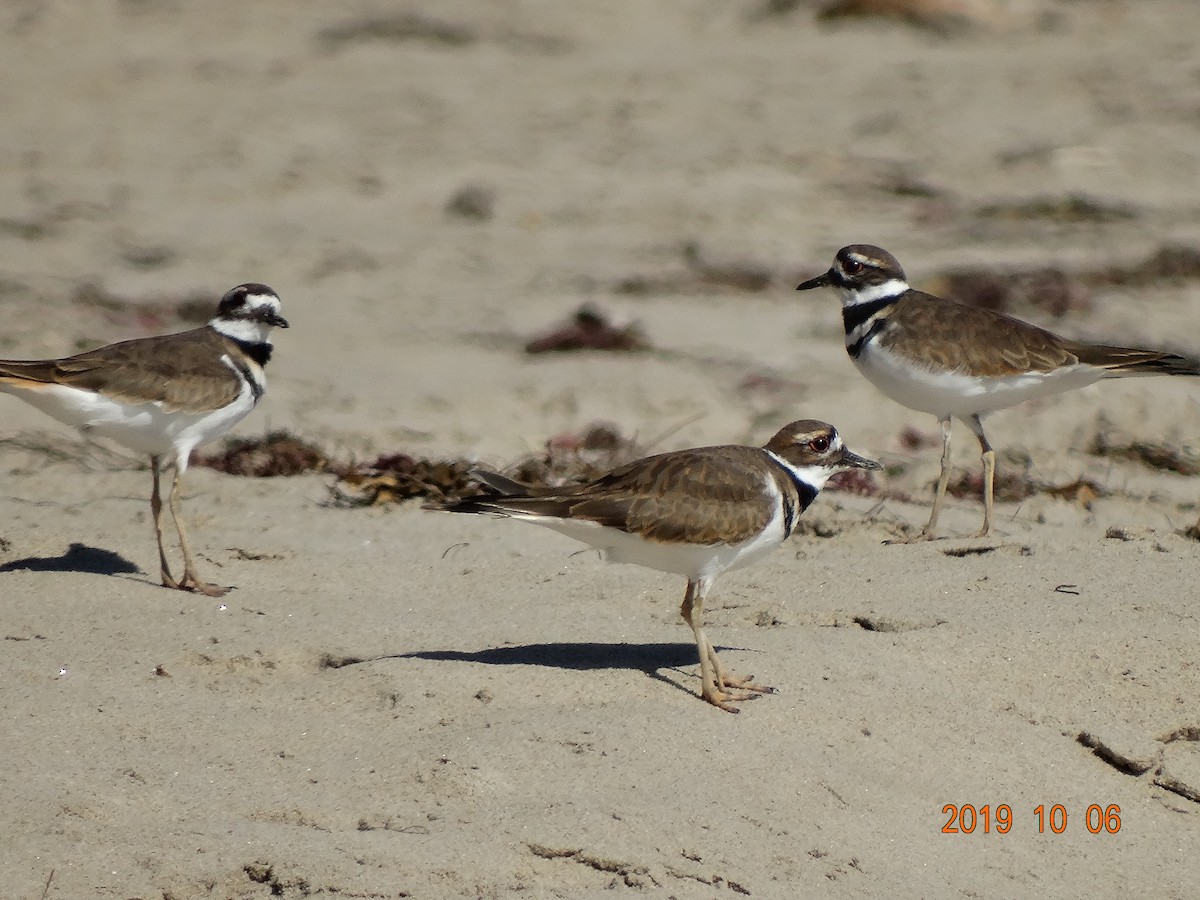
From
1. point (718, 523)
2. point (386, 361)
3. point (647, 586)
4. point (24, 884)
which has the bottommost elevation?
point (386, 361)

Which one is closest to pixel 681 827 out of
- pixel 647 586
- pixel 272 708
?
pixel 272 708

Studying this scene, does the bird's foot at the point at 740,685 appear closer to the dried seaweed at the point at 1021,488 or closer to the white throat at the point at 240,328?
the dried seaweed at the point at 1021,488

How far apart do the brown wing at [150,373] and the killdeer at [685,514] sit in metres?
1.76

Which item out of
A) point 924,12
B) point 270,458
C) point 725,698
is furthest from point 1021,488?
point 924,12

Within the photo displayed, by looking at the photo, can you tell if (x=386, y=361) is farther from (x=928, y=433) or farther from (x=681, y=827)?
(x=681, y=827)

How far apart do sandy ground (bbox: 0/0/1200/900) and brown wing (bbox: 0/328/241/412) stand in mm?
760

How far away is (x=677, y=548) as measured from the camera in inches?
206

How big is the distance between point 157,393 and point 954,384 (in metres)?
3.63

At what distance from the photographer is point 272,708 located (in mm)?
5039

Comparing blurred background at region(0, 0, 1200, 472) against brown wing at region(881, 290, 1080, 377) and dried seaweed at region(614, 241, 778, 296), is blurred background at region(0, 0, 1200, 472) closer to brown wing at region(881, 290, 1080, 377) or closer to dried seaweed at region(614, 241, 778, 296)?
dried seaweed at region(614, 241, 778, 296)

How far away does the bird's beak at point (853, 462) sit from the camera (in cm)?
583

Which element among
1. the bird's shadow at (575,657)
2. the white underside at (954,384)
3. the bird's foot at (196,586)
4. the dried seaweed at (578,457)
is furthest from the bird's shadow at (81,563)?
the white underside at (954,384)

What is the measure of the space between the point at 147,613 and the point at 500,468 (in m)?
2.46

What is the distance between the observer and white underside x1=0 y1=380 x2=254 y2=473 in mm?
6230
